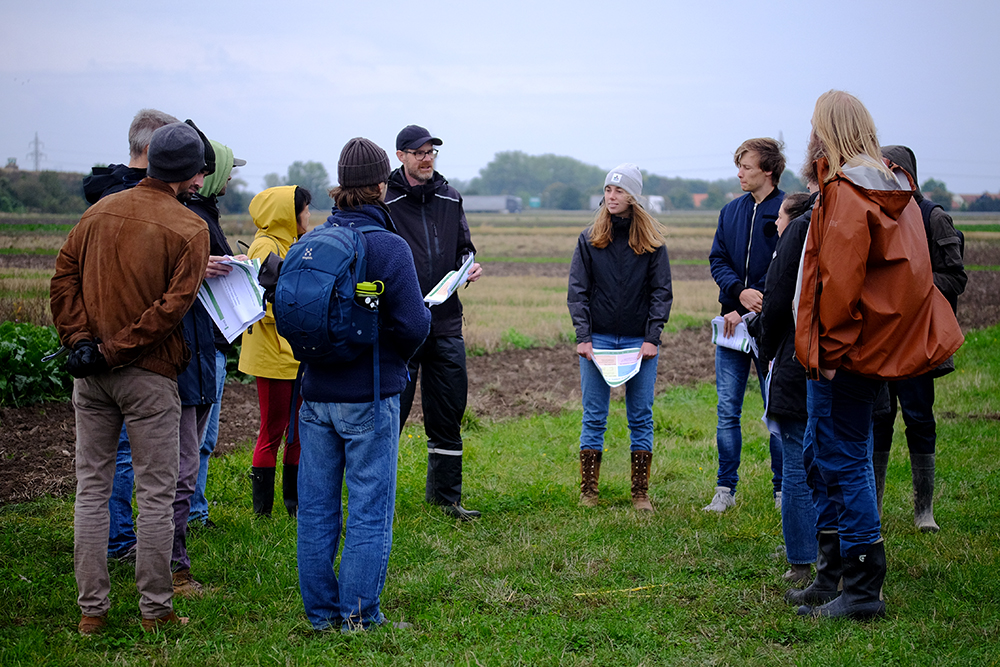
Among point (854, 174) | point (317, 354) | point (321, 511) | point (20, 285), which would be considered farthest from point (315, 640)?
point (20, 285)

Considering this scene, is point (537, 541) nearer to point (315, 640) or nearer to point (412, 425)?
point (315, 640)

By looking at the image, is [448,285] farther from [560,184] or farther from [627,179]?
[560,184]

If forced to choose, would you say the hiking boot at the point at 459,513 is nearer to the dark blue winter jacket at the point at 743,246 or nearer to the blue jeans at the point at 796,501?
the blue jeans at the point at 796,501

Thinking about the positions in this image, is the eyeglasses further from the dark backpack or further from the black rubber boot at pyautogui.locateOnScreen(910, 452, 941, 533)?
the black rubber boot at pyautogui.locateOnScreen(910, 452, 941, 533)

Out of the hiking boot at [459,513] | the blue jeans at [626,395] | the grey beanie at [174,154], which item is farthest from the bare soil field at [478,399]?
the blue jeans at [626,395]

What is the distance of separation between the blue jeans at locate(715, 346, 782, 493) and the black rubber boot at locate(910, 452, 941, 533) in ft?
2.91

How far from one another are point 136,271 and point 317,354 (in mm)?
935

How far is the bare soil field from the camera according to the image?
6547mm

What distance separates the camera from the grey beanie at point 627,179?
5922 millimetres

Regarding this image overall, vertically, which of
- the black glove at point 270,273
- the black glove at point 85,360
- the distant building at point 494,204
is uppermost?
the distant building at point 494,204

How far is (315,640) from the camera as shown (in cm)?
374

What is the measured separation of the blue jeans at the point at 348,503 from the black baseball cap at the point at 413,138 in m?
2.40

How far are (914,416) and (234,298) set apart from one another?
443 cm

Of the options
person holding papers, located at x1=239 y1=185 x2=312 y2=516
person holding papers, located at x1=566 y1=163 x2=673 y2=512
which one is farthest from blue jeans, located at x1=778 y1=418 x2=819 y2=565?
person holding papers, located at x1=239 y1=185 x2=312 y2=516
